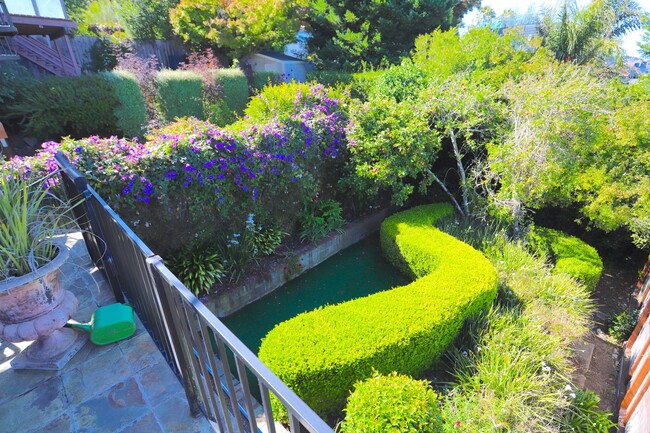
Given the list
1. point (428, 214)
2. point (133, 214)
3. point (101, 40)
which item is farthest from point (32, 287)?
point (101, 40)

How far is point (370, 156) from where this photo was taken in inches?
233

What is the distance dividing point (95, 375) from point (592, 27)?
14881mm

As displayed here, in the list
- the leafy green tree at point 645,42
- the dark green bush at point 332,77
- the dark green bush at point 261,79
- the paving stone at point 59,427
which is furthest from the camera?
the dark green bush at point 261,79

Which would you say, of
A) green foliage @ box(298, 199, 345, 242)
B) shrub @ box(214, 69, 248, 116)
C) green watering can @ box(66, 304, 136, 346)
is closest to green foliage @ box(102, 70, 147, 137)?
shrub @ box(214, 69, 248, 116)

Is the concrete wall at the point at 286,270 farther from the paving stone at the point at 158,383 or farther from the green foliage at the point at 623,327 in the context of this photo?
the green foliage at the point at 623,327

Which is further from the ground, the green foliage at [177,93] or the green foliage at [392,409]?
the green foliage at [177,93]

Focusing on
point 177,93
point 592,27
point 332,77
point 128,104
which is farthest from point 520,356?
point 332,77

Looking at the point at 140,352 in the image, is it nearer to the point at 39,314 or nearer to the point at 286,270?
the point at 39,314

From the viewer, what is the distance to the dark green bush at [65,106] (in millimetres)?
7652

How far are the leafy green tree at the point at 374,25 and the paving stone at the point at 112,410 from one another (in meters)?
14.9

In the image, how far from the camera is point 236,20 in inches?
581

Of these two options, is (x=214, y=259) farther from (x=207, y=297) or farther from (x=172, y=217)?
(x=172, y=217)

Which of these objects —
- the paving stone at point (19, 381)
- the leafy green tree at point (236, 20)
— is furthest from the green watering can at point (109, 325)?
the leafy green tree at point (236, 20)

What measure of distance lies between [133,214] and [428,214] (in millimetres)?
4928
